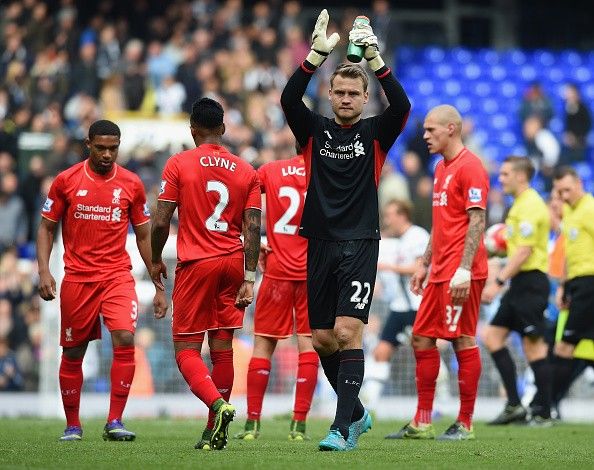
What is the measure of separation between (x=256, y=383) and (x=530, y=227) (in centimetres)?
328

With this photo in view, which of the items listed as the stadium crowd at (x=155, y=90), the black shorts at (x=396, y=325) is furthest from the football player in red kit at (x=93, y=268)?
the stadium crowd at (x=155, y=90)

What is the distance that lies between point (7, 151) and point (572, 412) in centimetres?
985

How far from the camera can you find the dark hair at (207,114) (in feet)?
28.0

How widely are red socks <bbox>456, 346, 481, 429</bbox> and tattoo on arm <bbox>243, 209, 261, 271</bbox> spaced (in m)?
2.24

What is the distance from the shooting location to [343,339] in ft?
26.4

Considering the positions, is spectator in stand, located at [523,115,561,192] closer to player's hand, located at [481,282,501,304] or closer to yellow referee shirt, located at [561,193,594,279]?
yellow referee shirt, located at [561,193,594,279]

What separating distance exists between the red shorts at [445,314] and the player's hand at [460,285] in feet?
1.10

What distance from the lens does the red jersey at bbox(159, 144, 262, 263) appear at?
8.47 meters

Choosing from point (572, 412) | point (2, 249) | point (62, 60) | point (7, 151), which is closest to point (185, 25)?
point (62, 60)

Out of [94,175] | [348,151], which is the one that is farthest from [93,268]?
[348,151]

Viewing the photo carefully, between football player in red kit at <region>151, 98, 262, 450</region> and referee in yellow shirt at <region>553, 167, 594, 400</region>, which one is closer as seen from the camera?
football player in red kit at <region>151, 98, 262, 450</region>

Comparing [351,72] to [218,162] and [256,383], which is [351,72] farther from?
[256,383]

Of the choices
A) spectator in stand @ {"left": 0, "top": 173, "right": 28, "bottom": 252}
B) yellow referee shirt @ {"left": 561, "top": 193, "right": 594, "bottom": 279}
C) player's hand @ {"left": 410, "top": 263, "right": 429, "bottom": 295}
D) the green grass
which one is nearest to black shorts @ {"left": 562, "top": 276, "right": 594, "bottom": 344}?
yellow referee shirt @ {"left": 561, "top": 193, "right": 594, "bottom": 279}

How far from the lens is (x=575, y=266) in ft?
41.1
